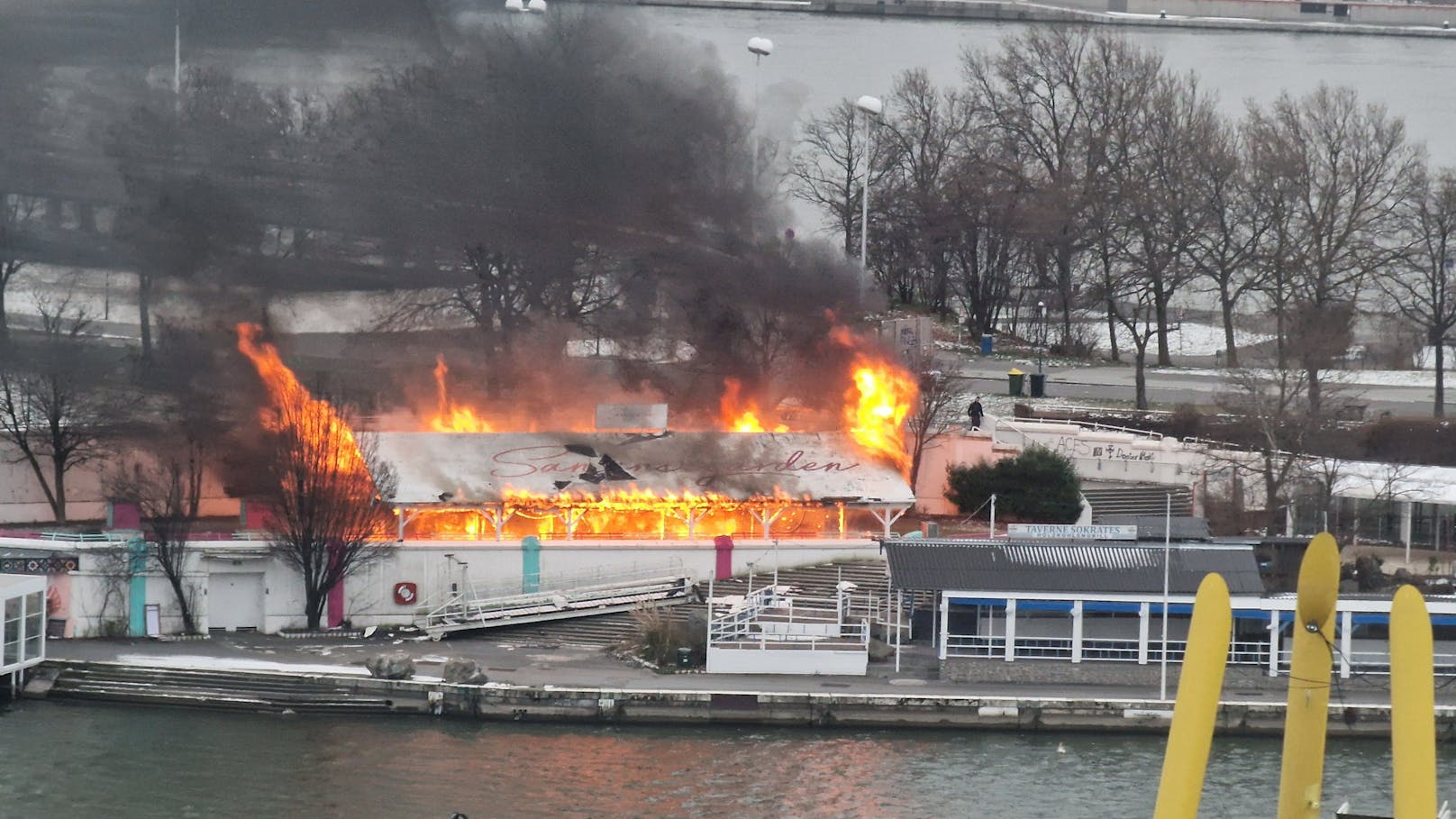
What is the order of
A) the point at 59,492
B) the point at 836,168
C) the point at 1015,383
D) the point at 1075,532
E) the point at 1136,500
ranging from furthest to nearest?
1. the point at 836,168
2. the point at 1015,383
3. the point at 1136,500
4. the point at 59,492
5. the point at 1075,532

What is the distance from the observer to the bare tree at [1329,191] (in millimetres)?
70125

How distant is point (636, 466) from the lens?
52594 millimetres

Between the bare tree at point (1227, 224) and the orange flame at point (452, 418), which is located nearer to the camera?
the orange flame at point (452, 418)

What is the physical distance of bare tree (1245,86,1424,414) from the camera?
7012 centimetres

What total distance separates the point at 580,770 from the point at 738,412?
53.9 ft

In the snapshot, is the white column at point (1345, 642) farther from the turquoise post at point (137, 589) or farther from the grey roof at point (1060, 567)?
the turquoise post at point (137, 589)

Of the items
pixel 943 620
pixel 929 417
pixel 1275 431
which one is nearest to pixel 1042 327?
pixel 929 417

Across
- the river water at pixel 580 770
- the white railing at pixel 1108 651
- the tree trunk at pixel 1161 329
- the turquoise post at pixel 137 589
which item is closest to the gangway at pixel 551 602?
the river water at pixel 580 770

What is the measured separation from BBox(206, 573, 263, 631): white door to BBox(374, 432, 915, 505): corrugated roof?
370cm

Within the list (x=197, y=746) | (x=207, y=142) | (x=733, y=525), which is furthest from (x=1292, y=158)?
(x=197, y=746)

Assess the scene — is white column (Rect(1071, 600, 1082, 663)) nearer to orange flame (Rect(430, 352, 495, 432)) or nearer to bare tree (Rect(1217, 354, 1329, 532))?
bare tree (Rect(1217, 354, 1329, 532))

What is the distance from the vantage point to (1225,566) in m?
47.0

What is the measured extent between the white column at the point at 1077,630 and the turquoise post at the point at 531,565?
37.2ft

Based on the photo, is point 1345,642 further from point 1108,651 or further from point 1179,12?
point 1179,12
